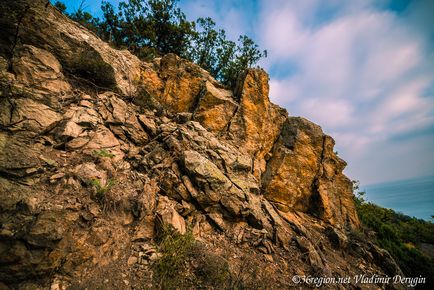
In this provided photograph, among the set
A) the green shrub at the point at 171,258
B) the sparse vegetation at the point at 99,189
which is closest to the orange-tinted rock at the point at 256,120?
the green shrub at the point at 171,258

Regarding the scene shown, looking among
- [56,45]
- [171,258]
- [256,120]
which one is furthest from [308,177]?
[56,45]

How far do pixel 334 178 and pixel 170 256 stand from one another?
12977mm

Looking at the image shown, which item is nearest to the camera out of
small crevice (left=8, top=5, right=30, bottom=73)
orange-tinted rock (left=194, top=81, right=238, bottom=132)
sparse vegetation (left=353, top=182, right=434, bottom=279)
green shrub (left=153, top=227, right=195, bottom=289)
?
green shrub (left=153, top=227, right=195, bottom=289)

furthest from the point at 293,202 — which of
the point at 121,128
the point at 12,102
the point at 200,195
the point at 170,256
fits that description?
the point at 12,102

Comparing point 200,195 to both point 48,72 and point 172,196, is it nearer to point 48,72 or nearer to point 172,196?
point 172,196

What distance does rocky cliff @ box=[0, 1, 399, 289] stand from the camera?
4.12 m

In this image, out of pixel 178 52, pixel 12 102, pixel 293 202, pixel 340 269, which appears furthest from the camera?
pixel 178 52

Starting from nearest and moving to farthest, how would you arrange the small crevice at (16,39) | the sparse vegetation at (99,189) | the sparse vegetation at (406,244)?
the sparse vegetation at (99,189), the small crevice at (16,39), the sparse vegetation at (406,244)

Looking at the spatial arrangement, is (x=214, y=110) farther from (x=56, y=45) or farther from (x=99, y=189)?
(x=99, y=189)

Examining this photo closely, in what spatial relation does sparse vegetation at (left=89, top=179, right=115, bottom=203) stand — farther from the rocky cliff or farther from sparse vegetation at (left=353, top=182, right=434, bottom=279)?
sparse vegetation at (left=353, top=182, right=434, bottom=279)

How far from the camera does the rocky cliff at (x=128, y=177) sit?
13.5 ft

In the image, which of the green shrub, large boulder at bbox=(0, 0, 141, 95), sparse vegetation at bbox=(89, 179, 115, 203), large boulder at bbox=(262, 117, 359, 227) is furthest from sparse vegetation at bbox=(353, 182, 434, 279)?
large boulder at bbox=(0, 0, 141, 95)

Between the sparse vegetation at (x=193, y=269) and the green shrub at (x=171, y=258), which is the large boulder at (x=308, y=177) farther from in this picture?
the green shrub at (x=171, y=258)

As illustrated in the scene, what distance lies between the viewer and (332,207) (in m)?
12.0
